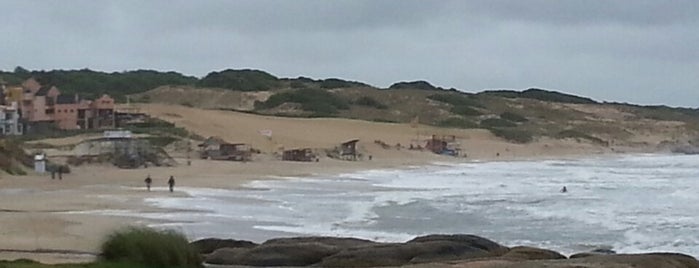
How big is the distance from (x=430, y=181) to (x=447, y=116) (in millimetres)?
79740

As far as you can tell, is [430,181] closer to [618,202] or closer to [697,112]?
[618,202]

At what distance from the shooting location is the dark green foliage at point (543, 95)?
573 feet

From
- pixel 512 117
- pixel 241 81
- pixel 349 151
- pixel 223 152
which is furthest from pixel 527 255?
pixel 241 81

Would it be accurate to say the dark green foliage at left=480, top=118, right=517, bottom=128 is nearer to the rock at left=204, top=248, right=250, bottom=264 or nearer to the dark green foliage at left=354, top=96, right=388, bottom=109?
the dark green foliage at left=354, top=96, right=388, bottom=109

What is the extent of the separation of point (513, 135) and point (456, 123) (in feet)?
51.8

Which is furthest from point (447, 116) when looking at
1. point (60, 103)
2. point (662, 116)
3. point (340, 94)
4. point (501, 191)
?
point (501, 191)

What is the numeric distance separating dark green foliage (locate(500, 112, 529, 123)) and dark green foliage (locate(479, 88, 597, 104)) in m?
36.2

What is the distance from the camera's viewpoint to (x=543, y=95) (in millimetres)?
178125

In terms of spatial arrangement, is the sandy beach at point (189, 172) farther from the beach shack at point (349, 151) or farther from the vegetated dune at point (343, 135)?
the beach shack at point (349, 151)

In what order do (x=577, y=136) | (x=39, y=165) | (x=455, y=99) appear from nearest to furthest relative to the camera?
(x=39, y=165) → (x=577, y=136) → (x=455, y=99)

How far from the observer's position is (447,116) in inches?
5167

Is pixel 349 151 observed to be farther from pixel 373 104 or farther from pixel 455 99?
pixel 455 99

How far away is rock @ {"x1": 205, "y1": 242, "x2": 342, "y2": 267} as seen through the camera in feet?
53.2

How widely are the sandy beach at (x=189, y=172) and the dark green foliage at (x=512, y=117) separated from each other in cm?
2055
